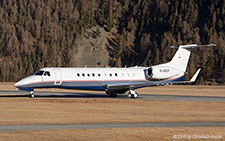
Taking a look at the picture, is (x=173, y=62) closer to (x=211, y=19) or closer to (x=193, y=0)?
(x=211, y=19)

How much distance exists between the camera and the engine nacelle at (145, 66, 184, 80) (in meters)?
54.0

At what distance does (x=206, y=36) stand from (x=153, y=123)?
156749 millimetres

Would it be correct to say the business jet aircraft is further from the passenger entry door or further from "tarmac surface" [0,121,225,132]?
"tarmac surface" [0,121,225,132]

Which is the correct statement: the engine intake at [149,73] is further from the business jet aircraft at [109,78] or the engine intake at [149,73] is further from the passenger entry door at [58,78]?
A: the passenger entry door at [58,78]

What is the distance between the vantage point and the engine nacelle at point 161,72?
54000 mm

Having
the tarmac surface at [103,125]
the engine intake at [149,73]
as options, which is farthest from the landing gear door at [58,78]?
the tarmac surface at [103,125]

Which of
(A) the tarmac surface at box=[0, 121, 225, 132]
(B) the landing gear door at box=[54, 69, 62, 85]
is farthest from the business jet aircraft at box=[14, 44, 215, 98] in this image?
(A) the tarmac surface at box=[0, 121, 225, 132]

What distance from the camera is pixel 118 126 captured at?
76.2ft

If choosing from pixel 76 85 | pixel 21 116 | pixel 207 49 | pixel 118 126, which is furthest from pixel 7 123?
pixel 207 49

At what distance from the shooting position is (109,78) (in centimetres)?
5262

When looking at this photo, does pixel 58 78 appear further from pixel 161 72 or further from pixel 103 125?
pixel 103 125

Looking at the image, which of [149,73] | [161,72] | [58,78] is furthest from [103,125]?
[149,73]

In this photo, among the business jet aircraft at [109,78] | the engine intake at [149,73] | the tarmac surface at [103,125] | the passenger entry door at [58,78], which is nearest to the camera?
the tarmac surface at [103,125]

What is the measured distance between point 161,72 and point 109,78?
23.3 feet
